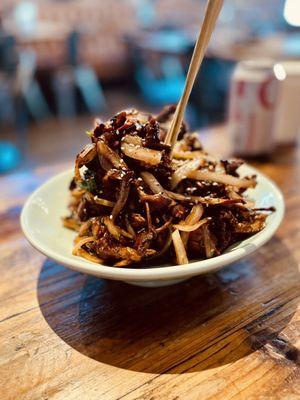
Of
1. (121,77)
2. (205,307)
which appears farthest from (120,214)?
(121,77)

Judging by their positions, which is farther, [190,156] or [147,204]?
[190,156]

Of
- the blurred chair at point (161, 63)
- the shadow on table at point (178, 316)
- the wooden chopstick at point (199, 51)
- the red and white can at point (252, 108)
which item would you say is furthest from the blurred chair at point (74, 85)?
the shadow on table at point (178, 316)

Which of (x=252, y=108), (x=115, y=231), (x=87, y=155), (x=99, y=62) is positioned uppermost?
(x=252, y=108)

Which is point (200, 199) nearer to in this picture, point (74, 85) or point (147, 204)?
point (147, 204)


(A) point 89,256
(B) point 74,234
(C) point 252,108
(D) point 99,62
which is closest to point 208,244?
(A) point 89,256

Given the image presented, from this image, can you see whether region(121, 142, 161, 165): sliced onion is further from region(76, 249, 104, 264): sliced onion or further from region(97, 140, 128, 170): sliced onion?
region(76, 249, 104, 264): sliced onion

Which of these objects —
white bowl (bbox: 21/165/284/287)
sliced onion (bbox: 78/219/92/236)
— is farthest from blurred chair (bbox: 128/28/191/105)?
sliced onion (bbox: 78/219/92/236)
